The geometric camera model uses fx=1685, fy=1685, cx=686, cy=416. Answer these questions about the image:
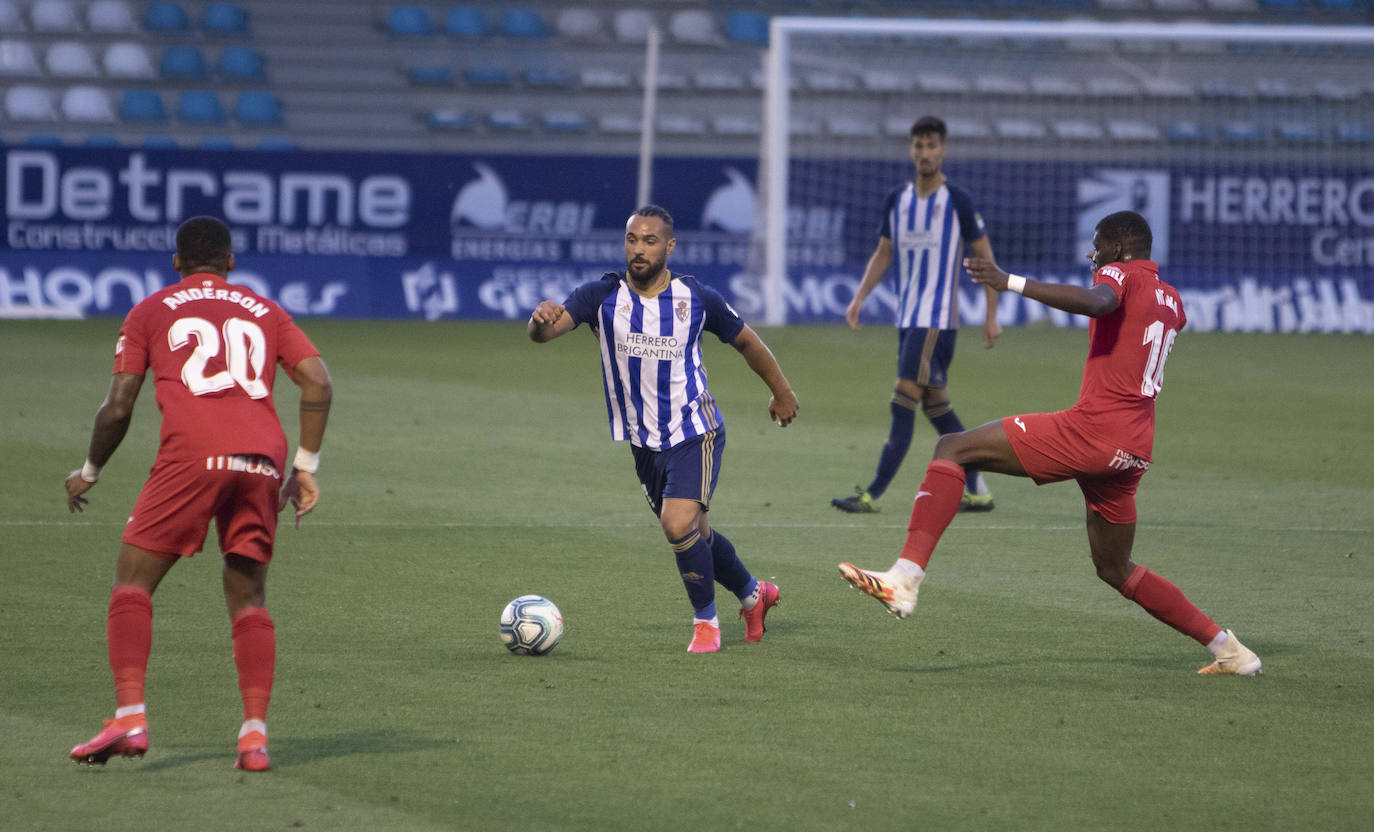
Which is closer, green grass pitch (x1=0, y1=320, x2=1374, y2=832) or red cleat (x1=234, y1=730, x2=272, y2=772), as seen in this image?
green grass pitch (x1=0, y1=320, x2=1374, y2=832)

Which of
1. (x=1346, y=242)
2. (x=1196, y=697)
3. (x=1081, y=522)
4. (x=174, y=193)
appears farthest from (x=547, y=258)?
(x=1196, y=697)

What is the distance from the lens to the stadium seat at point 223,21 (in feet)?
84.6

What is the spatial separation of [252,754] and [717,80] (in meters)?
22.4

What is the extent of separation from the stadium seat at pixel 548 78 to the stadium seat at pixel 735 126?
235cm

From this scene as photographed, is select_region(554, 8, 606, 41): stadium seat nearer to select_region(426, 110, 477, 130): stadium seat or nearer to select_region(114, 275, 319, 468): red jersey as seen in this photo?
select_region(426, 110, 477, 130): stadium seat

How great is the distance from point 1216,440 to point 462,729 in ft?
28.8

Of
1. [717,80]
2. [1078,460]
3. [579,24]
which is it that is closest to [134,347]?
[1078,460]

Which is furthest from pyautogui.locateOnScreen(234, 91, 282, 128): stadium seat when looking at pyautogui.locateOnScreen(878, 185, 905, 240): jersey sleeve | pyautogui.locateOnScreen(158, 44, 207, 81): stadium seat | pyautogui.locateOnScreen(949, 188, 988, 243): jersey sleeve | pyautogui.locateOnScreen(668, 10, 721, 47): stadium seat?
pyautogui.locateOnScreen(949, 188, 988, 243): jersey sleeve

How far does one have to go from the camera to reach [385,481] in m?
10.0

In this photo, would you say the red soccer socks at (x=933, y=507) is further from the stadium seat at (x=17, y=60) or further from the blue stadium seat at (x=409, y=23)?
the stadium seat at (x=17, y=60)

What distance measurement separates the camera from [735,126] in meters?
25.2

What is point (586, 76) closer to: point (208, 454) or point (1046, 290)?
point (1046, 290)

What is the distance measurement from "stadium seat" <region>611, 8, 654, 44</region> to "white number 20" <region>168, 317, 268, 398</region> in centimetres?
2264

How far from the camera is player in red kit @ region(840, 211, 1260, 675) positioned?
559 centimetres
